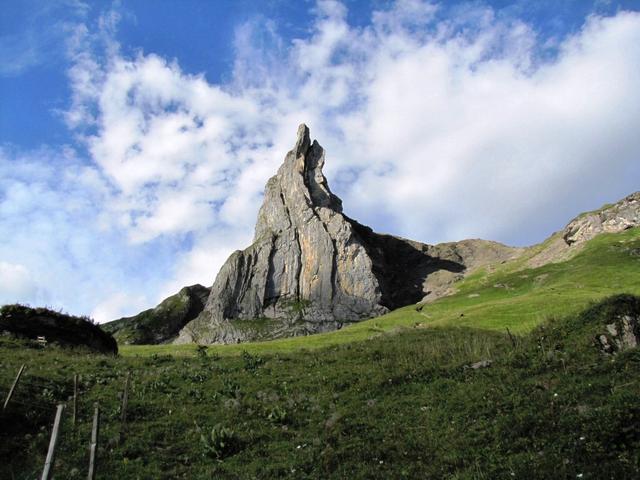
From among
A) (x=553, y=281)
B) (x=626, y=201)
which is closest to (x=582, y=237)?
(x=626, y=201)

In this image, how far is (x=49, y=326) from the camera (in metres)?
44.2

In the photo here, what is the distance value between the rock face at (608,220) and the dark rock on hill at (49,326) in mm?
146910

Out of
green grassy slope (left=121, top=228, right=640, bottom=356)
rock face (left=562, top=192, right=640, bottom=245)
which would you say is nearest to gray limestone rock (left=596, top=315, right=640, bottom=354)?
green grassy slope (left=121, top=228, right=640, bottom=356)

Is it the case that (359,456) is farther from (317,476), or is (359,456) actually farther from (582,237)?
(582,237)

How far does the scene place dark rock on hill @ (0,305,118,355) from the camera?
42478 millimetres

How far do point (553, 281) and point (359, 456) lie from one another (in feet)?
370

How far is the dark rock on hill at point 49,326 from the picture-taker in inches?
1672

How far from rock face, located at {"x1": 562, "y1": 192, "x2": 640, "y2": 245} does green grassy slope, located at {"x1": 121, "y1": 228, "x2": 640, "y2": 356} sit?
635cm

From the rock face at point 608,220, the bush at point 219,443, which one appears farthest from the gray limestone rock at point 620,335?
the rock face at point 608,220

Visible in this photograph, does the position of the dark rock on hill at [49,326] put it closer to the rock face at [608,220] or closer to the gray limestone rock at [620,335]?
the gray limestone rock at [620,335]

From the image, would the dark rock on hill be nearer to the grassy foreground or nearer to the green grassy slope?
Answer: the grassy foreground

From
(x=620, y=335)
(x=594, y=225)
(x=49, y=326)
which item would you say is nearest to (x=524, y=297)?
(x=620, y=335)

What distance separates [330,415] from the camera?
2133cm

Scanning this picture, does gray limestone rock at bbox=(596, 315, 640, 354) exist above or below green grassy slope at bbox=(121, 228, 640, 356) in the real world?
below
